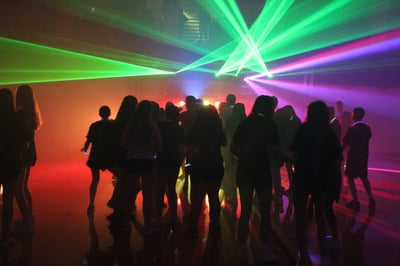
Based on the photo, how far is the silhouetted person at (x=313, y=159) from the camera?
13.0 feet

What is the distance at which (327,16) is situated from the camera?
16250 mm

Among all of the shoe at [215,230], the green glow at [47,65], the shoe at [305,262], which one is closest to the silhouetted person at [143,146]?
the shoe at [215,230]

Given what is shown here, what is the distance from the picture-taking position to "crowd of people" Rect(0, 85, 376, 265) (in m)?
4.00

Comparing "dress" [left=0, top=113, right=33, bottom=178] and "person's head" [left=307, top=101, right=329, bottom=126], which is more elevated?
"person's head" [left=307, top=101, right=329, bottom=126]

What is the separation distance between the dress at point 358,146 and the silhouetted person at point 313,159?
2.94 metres

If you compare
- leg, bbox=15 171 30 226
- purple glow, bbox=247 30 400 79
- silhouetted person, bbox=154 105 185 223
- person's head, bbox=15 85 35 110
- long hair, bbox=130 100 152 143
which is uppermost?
purple glow, bbox=247 30 400 79

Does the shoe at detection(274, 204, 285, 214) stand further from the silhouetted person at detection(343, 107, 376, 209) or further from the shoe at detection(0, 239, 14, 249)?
the shoe at detection(0, 239, 14, 249)

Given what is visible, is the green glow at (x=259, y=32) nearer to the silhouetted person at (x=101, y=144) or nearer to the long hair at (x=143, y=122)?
the silhouetted person at (x=101, y=144)

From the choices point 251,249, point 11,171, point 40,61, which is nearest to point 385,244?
point 251,249

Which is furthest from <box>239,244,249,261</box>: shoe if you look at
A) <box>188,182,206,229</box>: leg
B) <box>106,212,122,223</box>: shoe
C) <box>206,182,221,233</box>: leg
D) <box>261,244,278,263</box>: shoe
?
<box>106,212,122,223</box>: shoe

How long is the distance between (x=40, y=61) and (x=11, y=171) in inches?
325

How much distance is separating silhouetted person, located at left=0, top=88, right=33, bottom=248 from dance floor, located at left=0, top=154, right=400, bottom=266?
409mm

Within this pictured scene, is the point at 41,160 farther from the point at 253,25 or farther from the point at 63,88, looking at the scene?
the point at 253,25

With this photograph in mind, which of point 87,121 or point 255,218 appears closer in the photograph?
point 255,218
